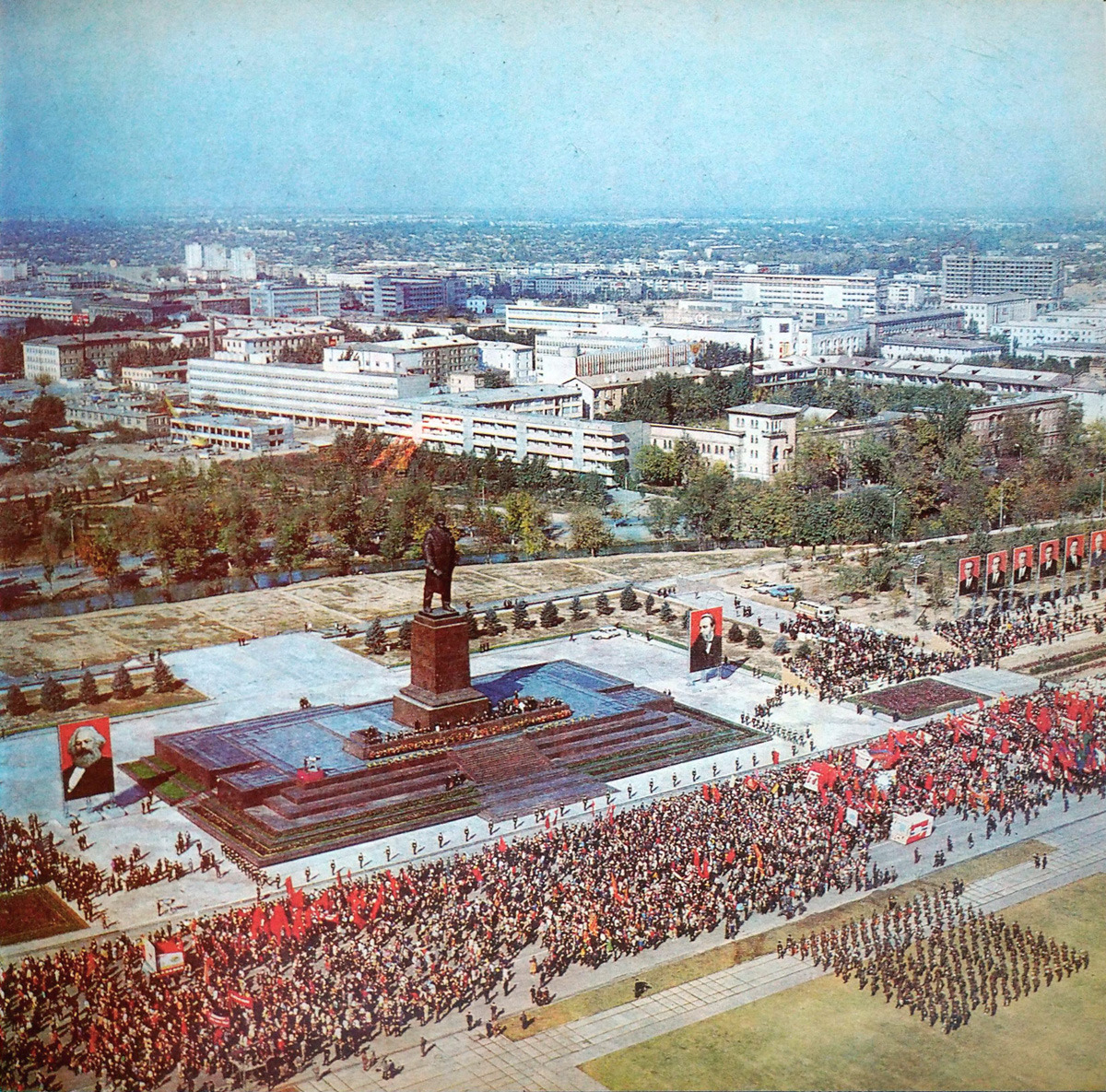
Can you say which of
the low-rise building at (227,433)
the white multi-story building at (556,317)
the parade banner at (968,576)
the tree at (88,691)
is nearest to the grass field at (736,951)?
the parade banner at (968,576)

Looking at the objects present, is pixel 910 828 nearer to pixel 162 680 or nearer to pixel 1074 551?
pixel 162 680

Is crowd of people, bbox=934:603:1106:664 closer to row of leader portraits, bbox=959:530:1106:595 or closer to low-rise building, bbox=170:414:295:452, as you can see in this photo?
row of leader portraits, bbox=959:530:1106:595

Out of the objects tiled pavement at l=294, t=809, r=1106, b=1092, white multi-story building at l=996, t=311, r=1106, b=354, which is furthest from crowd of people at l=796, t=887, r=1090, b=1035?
white multi-story building at l=996, t=311, r=1106, b=354

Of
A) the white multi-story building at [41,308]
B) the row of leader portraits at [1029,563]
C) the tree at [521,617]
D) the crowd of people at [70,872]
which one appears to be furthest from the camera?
the white multi-story building at [41,308]

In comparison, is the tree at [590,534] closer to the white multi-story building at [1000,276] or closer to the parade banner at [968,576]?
the parade banner at [968,576]

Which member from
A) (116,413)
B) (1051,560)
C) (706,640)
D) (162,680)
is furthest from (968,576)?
(116,413)
